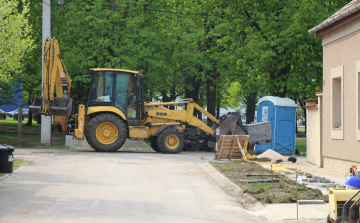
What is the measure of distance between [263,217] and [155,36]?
21009 millimetres

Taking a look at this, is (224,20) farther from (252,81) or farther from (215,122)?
(215,122)

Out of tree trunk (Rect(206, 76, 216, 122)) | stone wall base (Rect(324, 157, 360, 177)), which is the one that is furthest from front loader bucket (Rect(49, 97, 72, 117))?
tree trunk (Rect(206, 76, 216, 122))

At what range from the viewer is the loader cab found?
22984 mm

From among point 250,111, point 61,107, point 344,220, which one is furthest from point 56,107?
point 250,111

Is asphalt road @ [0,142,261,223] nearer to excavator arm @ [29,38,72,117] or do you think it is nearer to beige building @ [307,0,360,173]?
beige building @ [307,0,360,173]

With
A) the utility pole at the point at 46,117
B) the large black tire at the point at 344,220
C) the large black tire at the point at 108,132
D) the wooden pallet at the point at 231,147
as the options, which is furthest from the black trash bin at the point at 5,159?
the utility pole at the point at 46,117

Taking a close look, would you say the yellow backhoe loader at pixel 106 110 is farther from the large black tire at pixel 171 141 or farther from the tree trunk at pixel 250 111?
the tree trunk at pixel 250 111

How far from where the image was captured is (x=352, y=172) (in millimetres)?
8594

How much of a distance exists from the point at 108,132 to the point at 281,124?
27.5 ft

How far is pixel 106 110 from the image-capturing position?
74.6ft

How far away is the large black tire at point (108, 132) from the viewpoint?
73.3 ft

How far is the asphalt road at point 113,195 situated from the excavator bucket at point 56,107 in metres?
4.67

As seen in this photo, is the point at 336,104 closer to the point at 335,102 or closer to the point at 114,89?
the point at 335,102

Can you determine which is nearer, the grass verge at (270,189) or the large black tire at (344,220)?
the large black tire at (344,220)
